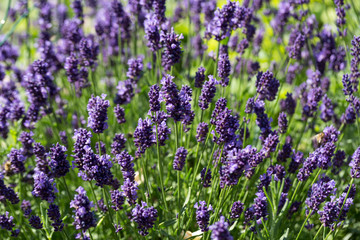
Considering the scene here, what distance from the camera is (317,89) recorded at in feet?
9.45

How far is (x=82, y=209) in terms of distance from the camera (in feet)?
5.91

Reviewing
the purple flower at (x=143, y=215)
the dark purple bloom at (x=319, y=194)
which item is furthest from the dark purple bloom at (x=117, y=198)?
the dark purple bloom at (x=319, y=194)

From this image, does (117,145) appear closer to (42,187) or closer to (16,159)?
(42,187)

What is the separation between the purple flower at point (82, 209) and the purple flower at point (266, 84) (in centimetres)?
136

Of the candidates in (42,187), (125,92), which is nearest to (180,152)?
(42,187)

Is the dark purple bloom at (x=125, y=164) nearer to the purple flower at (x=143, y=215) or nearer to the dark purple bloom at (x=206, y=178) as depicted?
the purple flower at (x=143, y=215)

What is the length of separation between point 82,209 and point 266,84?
4.75 ft

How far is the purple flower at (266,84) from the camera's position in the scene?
2.59m

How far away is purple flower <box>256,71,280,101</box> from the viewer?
8.51 ft

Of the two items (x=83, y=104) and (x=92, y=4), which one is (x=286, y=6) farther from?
(x=92, y=4)

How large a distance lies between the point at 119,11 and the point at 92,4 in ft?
6.72

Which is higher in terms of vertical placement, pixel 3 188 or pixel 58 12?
pixel 58 12

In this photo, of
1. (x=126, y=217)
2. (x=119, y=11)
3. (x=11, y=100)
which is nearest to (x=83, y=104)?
(x=11, y=100)

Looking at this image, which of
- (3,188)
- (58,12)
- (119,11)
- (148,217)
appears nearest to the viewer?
(148,217)
